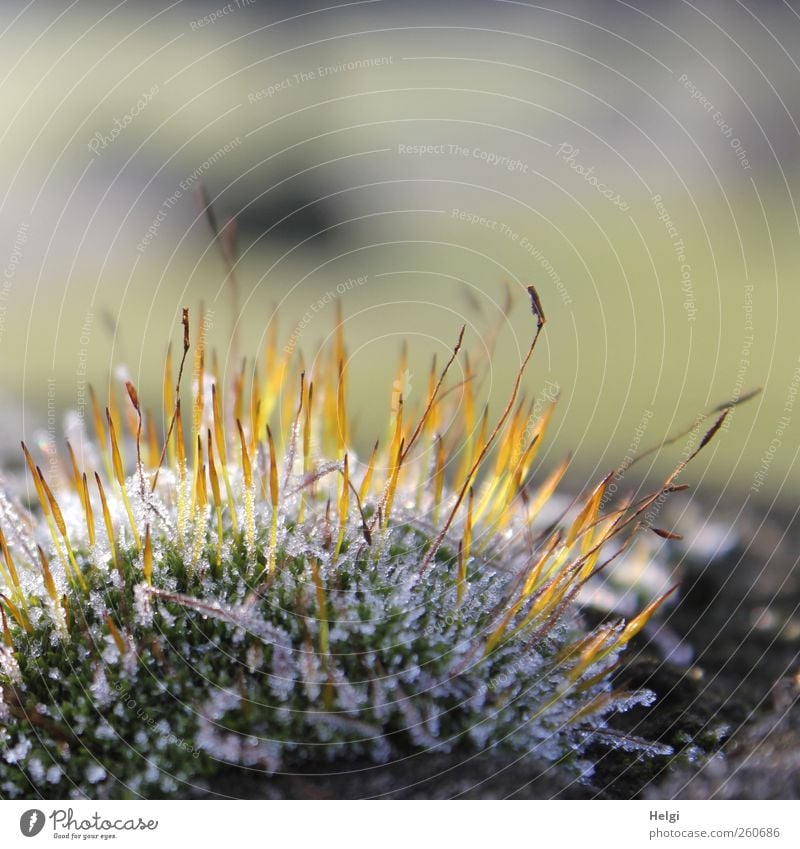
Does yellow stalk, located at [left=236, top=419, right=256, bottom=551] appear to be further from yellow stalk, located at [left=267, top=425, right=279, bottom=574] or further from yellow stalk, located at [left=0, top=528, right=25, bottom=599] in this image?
yellow stalk, located at [left=0, top=528, right=25, bottom=599]

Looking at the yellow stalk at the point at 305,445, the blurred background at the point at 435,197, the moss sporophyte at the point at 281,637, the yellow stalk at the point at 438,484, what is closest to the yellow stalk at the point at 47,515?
the moss sporophyte at the point at 281,637

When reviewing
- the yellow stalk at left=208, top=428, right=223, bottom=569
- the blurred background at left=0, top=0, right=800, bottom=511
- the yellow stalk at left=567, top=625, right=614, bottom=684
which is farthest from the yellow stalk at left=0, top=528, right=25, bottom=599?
the blurred background at left=0, top=0, right=800, bottom=511

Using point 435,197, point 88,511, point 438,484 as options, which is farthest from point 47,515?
point 435,197

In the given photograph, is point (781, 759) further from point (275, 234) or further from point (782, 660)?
point (275, 234)

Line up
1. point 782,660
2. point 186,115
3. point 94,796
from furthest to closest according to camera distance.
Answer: point 186,115
point 782,660
point 94,796
